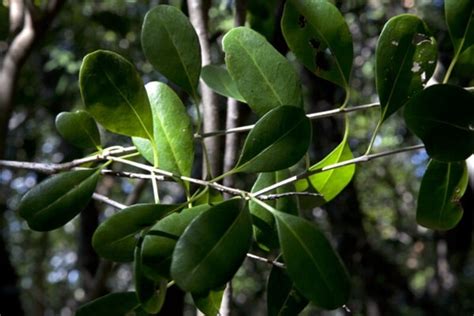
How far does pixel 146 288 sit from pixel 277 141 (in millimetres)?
140

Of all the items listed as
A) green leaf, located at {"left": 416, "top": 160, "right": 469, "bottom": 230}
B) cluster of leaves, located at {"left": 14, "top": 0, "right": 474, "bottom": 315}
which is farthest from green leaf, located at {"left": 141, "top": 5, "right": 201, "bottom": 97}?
green leaf, located at {"left": 416, "top": 160, "right": 469, "bottom": 230}

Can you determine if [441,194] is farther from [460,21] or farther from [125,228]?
[125,228]

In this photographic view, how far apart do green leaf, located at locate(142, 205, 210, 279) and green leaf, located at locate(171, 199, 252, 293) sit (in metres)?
0.03

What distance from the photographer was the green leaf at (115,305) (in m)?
0.59

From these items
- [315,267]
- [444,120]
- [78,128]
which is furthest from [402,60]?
[78,128]

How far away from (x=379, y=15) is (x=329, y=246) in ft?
8.20

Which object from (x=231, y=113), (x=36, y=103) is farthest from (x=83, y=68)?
(x=36, y=103)

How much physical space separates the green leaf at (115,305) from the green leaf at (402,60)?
0.25 meters

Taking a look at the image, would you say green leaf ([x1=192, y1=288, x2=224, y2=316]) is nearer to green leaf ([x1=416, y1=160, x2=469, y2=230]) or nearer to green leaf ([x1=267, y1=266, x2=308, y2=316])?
green leaf ([x1=267, y1=266, x2=308, y2=316])

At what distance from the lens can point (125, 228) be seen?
54cm

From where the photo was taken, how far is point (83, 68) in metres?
0.54

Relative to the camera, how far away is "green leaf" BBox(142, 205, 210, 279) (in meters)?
0.51

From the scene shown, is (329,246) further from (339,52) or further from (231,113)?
(231,113)

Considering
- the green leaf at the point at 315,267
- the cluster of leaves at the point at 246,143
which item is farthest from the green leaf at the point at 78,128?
the green leaf at the point at 315,267
